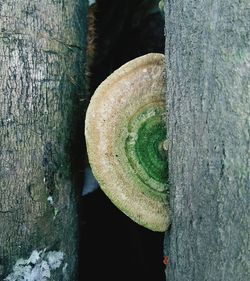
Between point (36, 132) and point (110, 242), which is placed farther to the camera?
point (110, 242)

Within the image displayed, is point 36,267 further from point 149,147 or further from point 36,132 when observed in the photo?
point 149,147

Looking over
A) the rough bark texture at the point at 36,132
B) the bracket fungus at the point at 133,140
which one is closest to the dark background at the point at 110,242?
the rough bark texture at the point at 36,132

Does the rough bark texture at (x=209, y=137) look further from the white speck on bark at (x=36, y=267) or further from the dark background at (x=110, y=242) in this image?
the dark background at (x=110, y=242)

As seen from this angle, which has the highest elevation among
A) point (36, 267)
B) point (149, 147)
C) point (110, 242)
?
point (149, 147)

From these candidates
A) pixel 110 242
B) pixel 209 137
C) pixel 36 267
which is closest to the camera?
pixel 209 137

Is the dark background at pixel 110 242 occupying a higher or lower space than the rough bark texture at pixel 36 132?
lower

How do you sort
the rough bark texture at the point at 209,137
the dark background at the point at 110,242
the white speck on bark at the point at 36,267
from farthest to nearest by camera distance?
the dark background at the point at 110,242
the white speck on bark at the point at 36,267
the rough bark texture at the point at 209,137

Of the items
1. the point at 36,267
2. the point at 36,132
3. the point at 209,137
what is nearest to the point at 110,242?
the point at 36,267

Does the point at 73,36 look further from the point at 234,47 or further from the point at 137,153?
the point at 234,47
